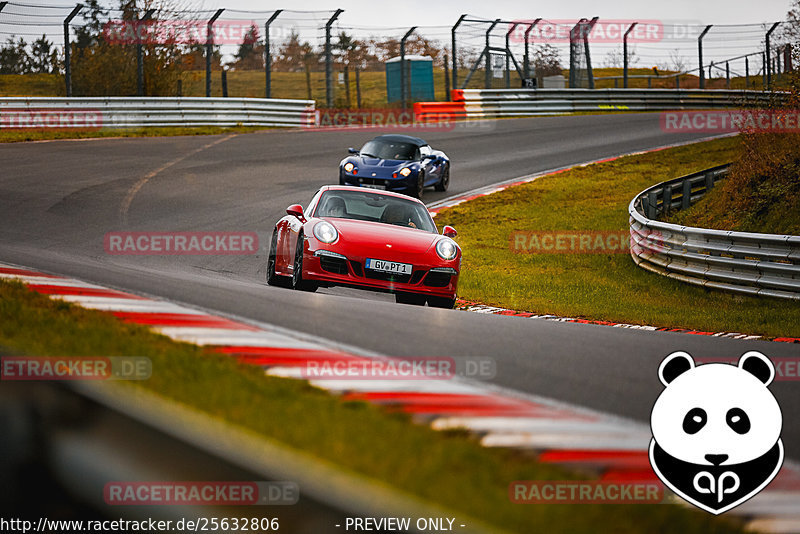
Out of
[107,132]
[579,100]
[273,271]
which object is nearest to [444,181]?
[273,271]

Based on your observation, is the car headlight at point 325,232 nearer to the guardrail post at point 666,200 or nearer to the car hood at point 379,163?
the car hood at point 379,163

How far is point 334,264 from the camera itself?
934cm

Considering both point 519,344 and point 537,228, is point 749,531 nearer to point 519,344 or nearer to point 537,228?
point 519,344

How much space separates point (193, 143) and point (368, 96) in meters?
38.7

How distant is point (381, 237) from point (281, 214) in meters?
7.49

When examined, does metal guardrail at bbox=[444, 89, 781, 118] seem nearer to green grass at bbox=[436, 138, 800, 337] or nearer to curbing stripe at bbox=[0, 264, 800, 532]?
green grass at bbox=[436, 138, 800, 337]

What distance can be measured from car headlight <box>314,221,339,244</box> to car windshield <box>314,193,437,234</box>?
67 centimetres

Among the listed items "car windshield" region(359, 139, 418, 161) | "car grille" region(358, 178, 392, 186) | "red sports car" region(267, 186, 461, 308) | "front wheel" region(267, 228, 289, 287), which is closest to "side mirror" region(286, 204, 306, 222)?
"red sports car" region(267, 186, 461, 308)

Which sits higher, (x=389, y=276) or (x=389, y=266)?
(x=389, y=266)

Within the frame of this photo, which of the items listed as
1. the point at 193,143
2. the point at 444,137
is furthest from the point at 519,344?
the point at 444,137

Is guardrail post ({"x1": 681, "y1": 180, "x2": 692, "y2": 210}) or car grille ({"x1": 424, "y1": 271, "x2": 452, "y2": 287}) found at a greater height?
guardrail post ({"x1": 681, "y1": 180, "x2": 692, "y2": 210})

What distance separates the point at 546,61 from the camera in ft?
125

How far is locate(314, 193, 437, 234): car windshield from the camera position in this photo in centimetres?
1041

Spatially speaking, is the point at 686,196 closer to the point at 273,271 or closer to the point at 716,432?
the point at 273,271
